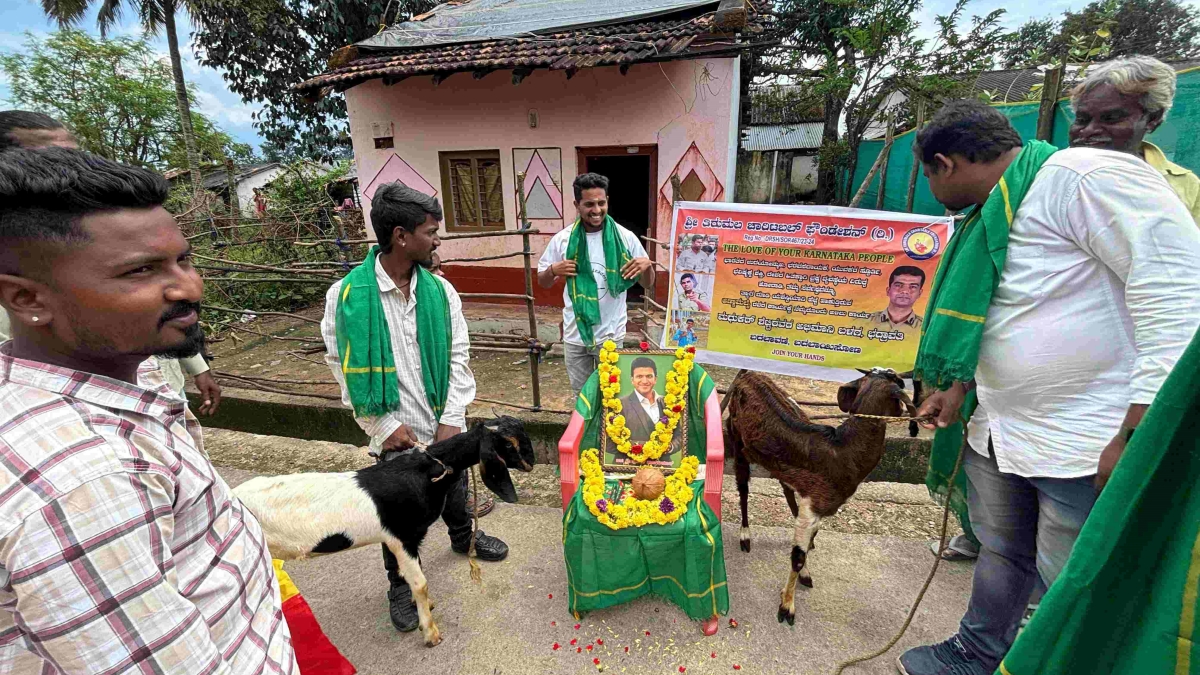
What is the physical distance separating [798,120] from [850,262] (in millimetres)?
15041

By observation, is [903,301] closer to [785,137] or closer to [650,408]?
[650,408]

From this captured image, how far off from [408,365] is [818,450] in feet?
6.58

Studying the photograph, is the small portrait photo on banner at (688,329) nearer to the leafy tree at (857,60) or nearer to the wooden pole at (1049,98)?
the wooden pole at (1049,98)

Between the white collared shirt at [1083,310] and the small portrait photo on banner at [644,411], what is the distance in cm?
155

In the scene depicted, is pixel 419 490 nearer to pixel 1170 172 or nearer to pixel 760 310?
pixel 760 310

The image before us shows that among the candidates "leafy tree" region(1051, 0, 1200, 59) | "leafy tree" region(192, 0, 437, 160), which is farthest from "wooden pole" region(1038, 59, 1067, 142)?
"leafy tree" region(1051, 0, 1200, 59)

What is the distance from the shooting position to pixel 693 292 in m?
3.46

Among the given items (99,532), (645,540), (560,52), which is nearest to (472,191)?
(560,52)

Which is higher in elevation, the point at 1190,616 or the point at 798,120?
the point at 798,120

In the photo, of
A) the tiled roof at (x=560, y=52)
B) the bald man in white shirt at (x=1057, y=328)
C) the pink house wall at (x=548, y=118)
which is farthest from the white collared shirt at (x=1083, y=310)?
the pink house wall at (x=548, y=118)

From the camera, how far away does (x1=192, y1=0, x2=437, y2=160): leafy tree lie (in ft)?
35.9

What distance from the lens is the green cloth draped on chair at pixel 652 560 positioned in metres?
2.38

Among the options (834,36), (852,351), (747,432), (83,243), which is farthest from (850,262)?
(834,36)

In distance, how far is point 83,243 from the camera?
0.83m
